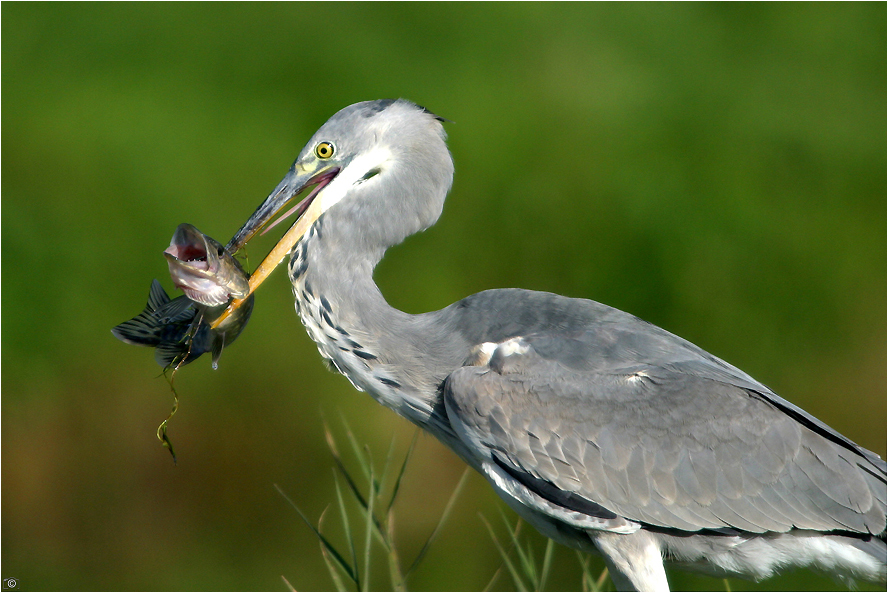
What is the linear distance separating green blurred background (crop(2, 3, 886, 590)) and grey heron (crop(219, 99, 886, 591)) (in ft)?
6.66

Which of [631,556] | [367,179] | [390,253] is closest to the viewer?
[631,556]

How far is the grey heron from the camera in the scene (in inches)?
100.0

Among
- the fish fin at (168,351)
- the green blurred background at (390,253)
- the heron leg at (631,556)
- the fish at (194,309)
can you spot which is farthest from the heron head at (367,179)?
the green blurred background at (390,253)

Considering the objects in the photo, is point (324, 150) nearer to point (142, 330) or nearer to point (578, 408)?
point (142, 330)

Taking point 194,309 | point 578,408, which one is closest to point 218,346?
point 194,309

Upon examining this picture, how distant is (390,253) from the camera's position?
5.16 meters

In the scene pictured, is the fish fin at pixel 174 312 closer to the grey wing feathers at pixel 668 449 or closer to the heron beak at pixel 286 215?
the heron beak at pixel 286 215

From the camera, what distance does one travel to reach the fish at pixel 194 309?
7.70ft

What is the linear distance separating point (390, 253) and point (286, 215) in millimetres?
2331

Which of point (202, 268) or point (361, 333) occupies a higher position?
point (202, 268)

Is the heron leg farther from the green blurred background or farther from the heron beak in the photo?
the green blurred background

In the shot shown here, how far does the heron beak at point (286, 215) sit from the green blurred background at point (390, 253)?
2206 millimetres

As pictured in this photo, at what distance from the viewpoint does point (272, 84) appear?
5500 mm

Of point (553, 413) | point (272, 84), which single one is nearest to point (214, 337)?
point (553, 413)
